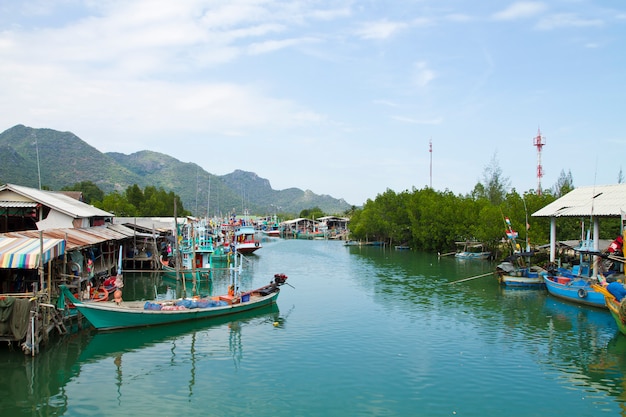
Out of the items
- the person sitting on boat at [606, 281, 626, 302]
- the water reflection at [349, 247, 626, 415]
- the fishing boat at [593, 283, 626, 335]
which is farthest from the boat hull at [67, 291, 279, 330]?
the person sitting on boat at [606, 281, 626, 302]

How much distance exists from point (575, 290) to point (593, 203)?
215 inches

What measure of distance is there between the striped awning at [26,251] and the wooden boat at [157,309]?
1391 mm

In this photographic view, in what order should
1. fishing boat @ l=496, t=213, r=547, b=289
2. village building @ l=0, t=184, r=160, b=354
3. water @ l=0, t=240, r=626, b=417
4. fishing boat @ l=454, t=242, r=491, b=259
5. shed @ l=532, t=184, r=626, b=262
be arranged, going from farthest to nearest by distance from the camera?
fishing boat @ l=454, t=242, r=491, b=259 < fishing boat @ l=496, t=213, r=547, b=289 < shed @ l=532, t=184, r=626, b=262 < village building @ l=0, t=184, r=160, b=354 < water @ l=0, t=240, r=626, b=417

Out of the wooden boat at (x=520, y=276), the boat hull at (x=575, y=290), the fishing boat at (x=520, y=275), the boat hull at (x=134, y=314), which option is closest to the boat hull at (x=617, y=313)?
the boat hull at (x=575, y=290)

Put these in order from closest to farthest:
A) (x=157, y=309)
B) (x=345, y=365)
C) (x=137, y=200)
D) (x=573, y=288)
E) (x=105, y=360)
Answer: (x=345, y=365) → (x=105, y=360) → (x=157, y=309) → (x=573, y=288) → (x=137, y=200)

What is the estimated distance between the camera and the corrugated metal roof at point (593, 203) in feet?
83.6

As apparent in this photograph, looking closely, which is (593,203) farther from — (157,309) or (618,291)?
(157,309)

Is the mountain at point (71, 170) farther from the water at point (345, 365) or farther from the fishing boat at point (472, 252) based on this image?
the water at point (345, 365)

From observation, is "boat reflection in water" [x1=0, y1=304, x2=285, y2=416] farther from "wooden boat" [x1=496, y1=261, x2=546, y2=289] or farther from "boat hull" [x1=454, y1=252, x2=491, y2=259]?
"boat hull" [x1=454, y1=252, x2=491, y2=259]

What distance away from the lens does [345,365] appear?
51.4 feet

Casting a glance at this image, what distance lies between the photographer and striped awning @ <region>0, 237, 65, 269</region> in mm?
15945

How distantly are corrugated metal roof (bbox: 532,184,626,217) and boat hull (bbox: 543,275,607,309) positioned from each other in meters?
3.78

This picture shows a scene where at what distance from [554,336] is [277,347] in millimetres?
11419

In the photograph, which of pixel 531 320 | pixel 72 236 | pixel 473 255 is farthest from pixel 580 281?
pixel 72 236
